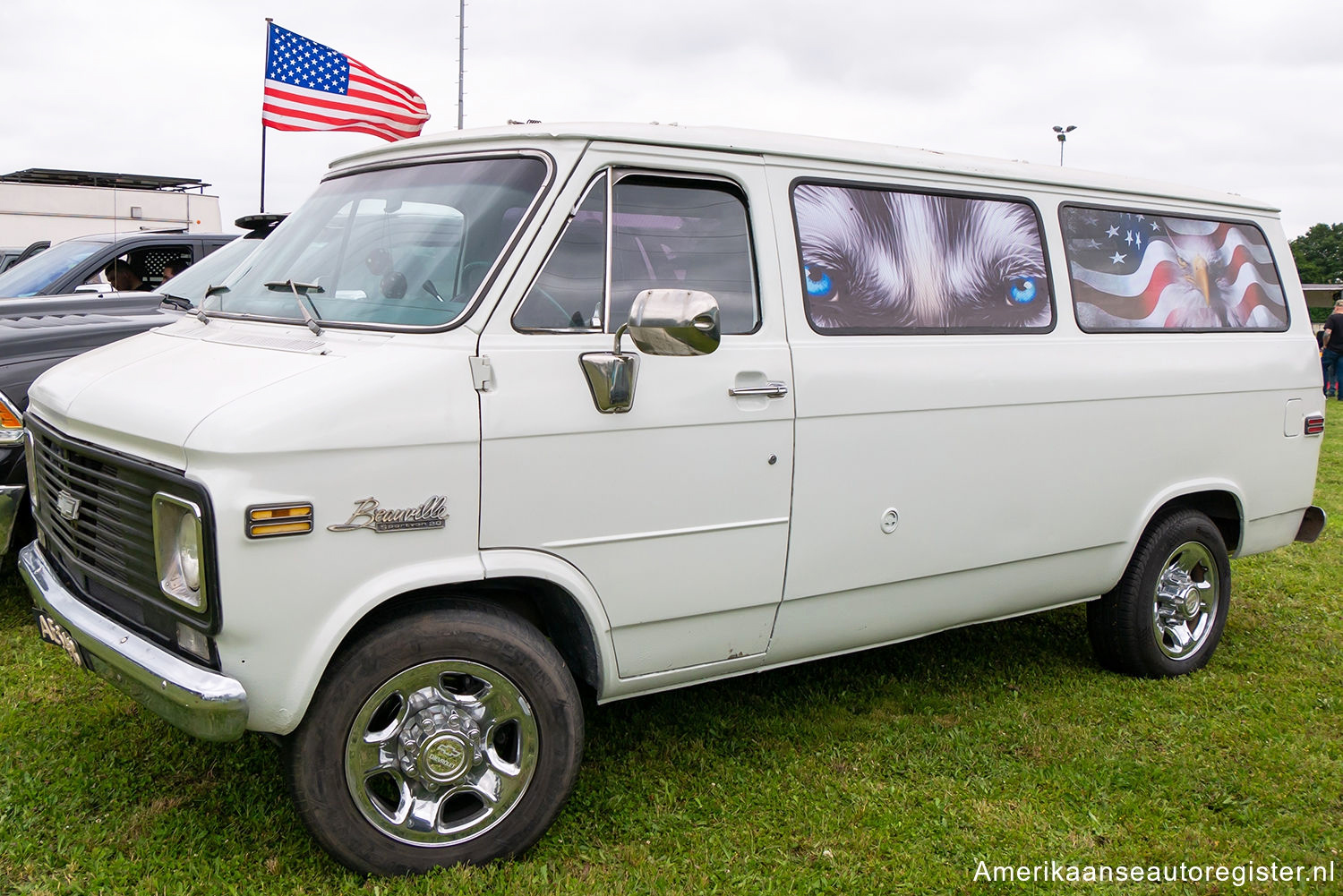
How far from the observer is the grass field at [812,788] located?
3309 millimetres

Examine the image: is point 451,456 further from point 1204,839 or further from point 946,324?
point 1204,839

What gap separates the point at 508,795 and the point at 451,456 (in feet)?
3.49

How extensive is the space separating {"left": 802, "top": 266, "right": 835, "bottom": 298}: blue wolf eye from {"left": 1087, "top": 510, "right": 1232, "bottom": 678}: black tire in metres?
2.12

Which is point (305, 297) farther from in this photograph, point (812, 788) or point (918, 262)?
point (812, 788)

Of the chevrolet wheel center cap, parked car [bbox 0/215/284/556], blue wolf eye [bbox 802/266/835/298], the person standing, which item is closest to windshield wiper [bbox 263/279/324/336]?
the chevrolet wheel center cap

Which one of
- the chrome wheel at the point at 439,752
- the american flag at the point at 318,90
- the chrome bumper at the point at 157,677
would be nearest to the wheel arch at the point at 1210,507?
the chrome wheel at the point at 439,752

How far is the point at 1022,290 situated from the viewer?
14.6ft

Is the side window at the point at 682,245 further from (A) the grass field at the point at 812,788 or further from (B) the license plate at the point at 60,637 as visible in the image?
(B) the license plate at the point at 60,637

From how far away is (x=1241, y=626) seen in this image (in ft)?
19.2

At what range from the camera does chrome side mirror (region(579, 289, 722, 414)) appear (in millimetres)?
3025

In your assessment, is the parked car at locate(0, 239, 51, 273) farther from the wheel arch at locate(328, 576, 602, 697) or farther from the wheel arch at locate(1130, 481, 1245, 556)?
the wheel arch at locate(1130, 481, 1245, 556)

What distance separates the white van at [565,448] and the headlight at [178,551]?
0.01 meters

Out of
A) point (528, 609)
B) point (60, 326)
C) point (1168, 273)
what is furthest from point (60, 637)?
point (1168, 273)

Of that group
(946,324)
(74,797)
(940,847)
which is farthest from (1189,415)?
(74,797)
